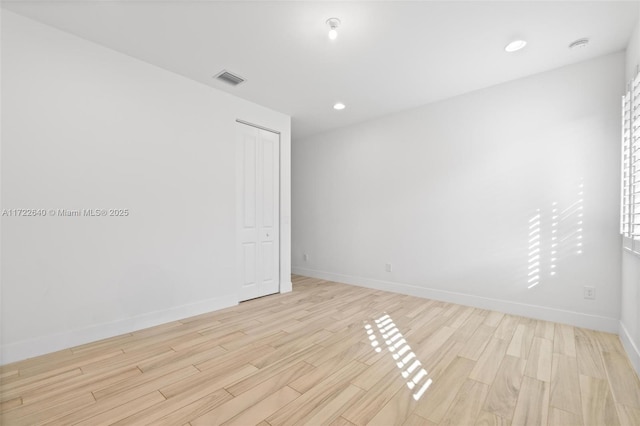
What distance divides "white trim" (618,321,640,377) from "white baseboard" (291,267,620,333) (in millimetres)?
164

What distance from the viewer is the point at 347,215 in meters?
4.79

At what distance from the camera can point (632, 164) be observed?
2.08 metres

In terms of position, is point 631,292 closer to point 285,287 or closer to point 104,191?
point 285,287

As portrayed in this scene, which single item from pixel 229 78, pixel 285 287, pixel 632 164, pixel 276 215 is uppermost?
pixel 229 78

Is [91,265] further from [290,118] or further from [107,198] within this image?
[290,118]

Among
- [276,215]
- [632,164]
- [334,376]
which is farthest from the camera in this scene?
[276,215]

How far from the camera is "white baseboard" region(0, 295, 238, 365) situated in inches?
82.7

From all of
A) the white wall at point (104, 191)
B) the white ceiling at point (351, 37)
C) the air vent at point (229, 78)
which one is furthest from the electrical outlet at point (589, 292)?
the air vent at point (229, 78)

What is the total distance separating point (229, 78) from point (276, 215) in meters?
1.90

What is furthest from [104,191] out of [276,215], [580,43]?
[580,43]

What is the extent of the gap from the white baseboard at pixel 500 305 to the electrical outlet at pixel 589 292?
18 centimetres

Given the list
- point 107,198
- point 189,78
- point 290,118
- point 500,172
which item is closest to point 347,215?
point 290,118

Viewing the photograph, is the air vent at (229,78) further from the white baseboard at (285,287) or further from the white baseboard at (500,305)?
the white baseboard at (500,305)

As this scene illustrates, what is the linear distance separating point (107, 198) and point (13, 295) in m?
0.97
